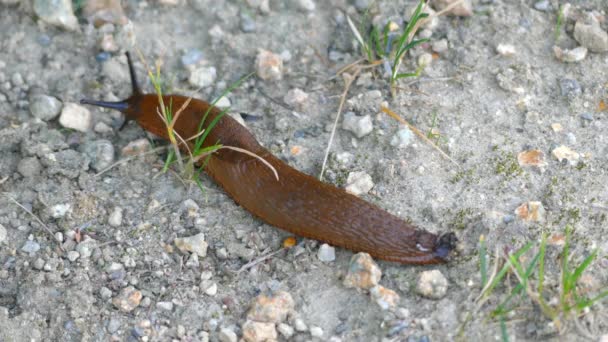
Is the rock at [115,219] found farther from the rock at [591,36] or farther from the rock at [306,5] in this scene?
the rock at [591,36]

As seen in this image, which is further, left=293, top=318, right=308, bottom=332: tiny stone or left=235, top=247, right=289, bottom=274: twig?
left=235, top=247, right=289, bottom=274: twig

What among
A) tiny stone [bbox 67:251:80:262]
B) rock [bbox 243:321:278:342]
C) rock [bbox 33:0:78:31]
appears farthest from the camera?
rock [bbox 33:0:78:31]

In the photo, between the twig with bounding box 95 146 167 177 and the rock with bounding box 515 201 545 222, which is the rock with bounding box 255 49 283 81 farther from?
the rock with bounding box 515 201 545 222

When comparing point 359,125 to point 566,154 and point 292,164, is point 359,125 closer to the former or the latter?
point 292,164

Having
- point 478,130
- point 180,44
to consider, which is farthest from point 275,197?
point 180,44

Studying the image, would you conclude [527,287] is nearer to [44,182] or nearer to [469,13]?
[469,13]

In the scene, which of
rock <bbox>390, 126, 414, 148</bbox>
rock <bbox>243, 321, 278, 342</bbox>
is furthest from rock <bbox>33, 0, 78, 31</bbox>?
rock <bbox>243, 321, 278, 342</bbox>

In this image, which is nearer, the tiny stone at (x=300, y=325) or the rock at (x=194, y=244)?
the tiny stone at (x=300, y=325)

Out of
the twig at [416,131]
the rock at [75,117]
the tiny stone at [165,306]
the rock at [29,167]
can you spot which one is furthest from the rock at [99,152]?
the twig at [416,131]
